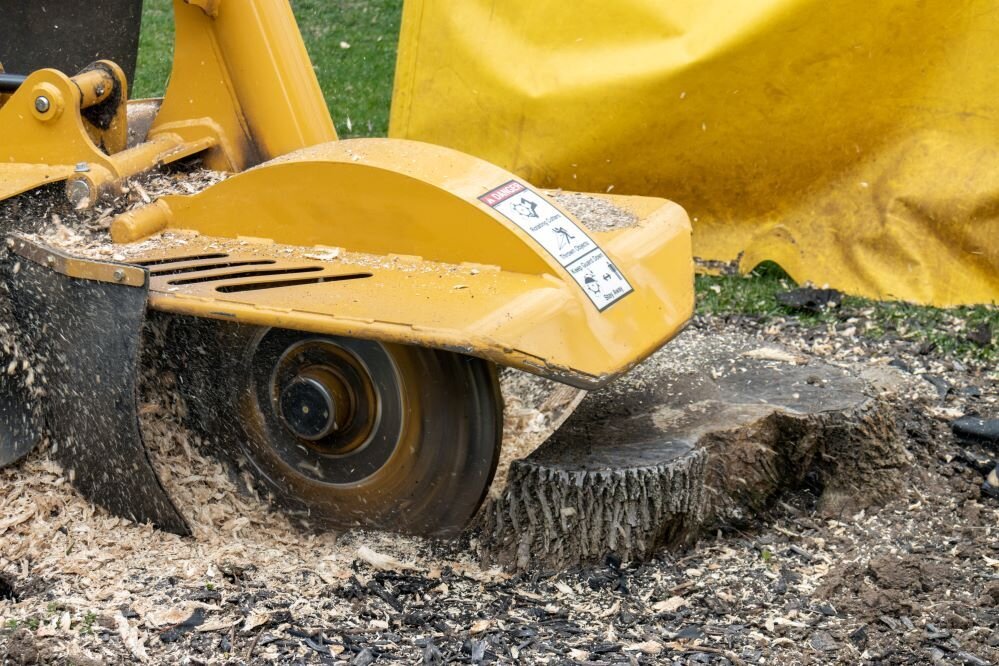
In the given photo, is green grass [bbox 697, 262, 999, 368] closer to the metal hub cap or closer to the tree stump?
the tree stump

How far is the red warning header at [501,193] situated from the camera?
2.65 meters

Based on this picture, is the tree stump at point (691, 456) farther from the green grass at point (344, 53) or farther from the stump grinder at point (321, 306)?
the green grass at point (344, 53)

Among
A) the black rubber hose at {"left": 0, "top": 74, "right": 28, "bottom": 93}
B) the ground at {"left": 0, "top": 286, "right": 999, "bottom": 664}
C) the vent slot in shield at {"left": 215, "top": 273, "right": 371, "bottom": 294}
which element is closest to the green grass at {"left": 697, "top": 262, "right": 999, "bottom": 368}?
the ground at {"left": 0, "top": 286, "right": 999, "bottom": 664}

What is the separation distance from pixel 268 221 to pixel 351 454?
1.87ft

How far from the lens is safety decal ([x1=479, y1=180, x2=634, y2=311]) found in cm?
258

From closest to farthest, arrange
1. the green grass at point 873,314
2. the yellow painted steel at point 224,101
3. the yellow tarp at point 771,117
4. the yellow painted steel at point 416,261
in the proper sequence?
1. the yellow painted steel at point 416,261
2. the yellow painted steel at point 224,101
3. the green grass at point 873,314
4. the yellow tarp at point 771,117

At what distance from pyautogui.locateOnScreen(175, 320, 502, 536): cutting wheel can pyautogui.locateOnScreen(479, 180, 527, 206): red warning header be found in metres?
0.34

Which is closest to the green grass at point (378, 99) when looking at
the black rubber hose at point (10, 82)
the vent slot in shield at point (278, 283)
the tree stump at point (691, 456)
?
the tree stump at point (691, 456)

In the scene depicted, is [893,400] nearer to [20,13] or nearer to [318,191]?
[318,191]

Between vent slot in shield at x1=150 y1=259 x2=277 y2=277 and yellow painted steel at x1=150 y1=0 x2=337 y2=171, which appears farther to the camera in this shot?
yellow painted steel at x1=150 y1=0 x2=337 y2=171

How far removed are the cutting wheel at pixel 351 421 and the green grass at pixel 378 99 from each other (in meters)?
1.86

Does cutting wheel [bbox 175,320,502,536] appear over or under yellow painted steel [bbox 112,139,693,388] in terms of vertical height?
under

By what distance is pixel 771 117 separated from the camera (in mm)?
4562

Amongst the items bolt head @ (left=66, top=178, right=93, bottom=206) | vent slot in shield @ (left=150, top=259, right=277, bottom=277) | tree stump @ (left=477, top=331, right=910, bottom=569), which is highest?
bolt head @ (left=66, top=178, right=93, bottom=206)
